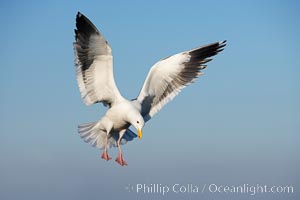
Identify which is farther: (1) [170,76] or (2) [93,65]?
(1) [170,76]

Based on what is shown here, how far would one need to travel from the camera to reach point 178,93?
1188 cm

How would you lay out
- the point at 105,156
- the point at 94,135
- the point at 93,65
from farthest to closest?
1. the point at 94,135
2. the point at 105,156
3. the point at 93,65

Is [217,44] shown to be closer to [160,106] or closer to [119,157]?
[160,106]

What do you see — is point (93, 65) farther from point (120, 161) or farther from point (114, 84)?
point (120, 161)

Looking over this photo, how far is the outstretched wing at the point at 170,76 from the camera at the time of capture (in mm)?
11555

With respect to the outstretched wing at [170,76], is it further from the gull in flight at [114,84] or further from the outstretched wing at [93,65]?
the outstretched wing at [93,65]

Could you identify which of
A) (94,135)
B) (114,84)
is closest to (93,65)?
(114,84)

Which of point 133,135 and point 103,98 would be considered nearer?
point 103,98

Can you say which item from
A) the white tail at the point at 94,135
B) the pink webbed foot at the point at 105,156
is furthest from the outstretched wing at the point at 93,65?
the pink webbed foot at the point at 105,156

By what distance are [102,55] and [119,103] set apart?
854mm

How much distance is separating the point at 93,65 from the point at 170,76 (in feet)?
5.19

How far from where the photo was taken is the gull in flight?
10.6 metres

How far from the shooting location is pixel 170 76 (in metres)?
11.7

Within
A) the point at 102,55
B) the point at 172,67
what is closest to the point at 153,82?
the point at 172,67
